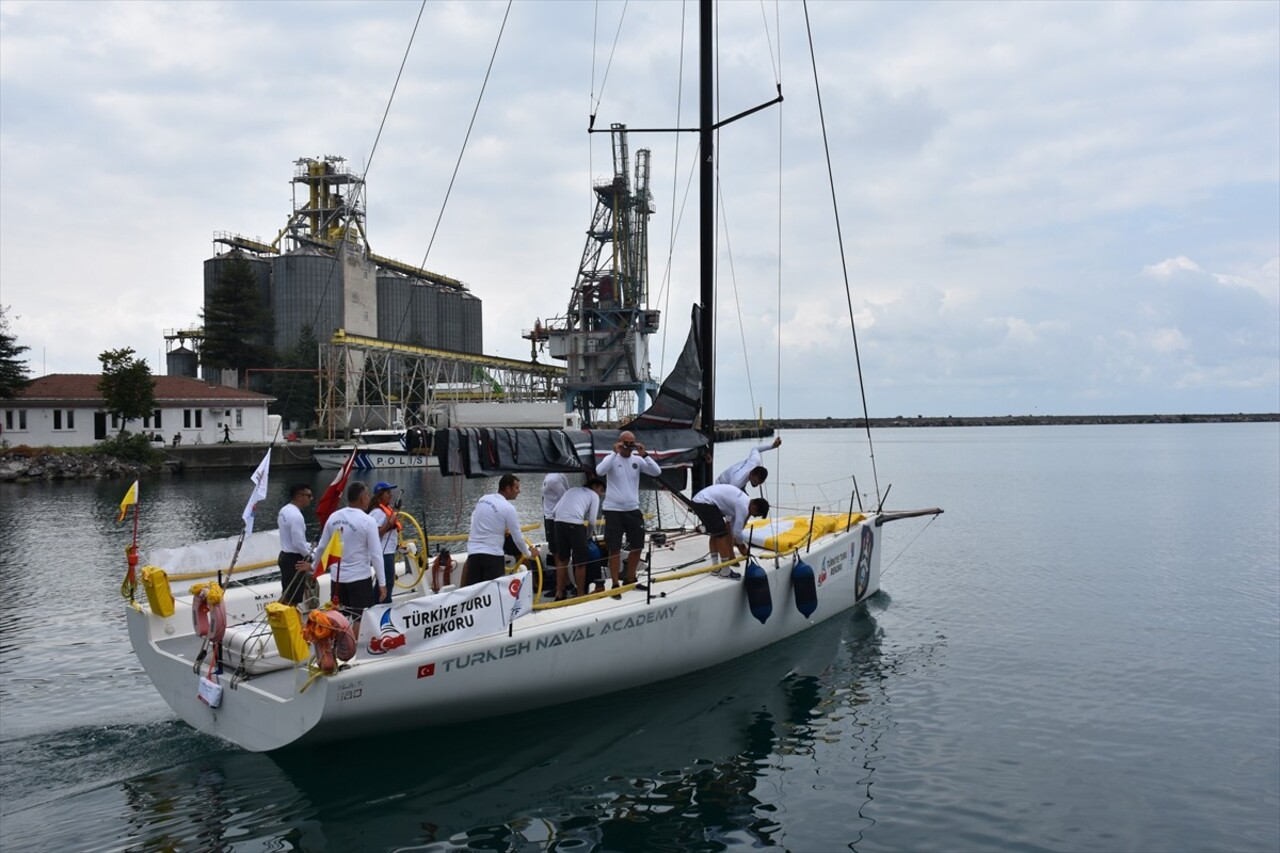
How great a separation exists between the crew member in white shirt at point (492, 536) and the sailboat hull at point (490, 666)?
704 millimetres

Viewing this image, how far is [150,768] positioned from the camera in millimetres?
8570

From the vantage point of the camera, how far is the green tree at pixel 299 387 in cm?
7156

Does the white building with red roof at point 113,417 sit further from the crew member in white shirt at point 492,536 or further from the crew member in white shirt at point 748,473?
the crew member in white shirt at point 492,536

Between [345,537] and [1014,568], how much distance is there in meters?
17.2

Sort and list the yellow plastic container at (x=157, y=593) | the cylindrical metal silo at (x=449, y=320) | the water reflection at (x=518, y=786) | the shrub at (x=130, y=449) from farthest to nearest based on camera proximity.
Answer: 1. the cylindrical metal silo at (x=449, y=320)
2. the shrub at (x=130, y=449)
3. the yellow plastic container at (x=157, y=593)
4. the water reflection at (x=518, y=786)

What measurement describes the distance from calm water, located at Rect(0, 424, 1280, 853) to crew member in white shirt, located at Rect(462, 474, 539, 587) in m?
1.59

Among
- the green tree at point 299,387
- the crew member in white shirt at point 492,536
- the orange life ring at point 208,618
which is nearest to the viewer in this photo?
the orange life ring at point 208,618

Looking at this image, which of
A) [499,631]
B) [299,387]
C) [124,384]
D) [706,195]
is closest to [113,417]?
[124,384]

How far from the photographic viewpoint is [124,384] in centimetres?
5159

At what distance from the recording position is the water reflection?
7.52 meters

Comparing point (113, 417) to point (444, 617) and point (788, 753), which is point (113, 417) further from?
point (788, 753)

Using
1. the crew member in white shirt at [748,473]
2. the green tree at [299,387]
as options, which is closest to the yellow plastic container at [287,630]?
the crew member in white shirt at [748,473]

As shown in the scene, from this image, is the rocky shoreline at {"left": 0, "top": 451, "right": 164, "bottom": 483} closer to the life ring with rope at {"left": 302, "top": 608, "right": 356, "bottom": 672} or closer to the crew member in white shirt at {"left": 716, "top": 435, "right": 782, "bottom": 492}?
the crew member in white shirt at {"left": 716, "top": 435, "right": 782, "bottom": 492}

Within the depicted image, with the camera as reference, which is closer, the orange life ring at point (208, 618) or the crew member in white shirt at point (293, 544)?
the orange life ring at point (208, 618)
